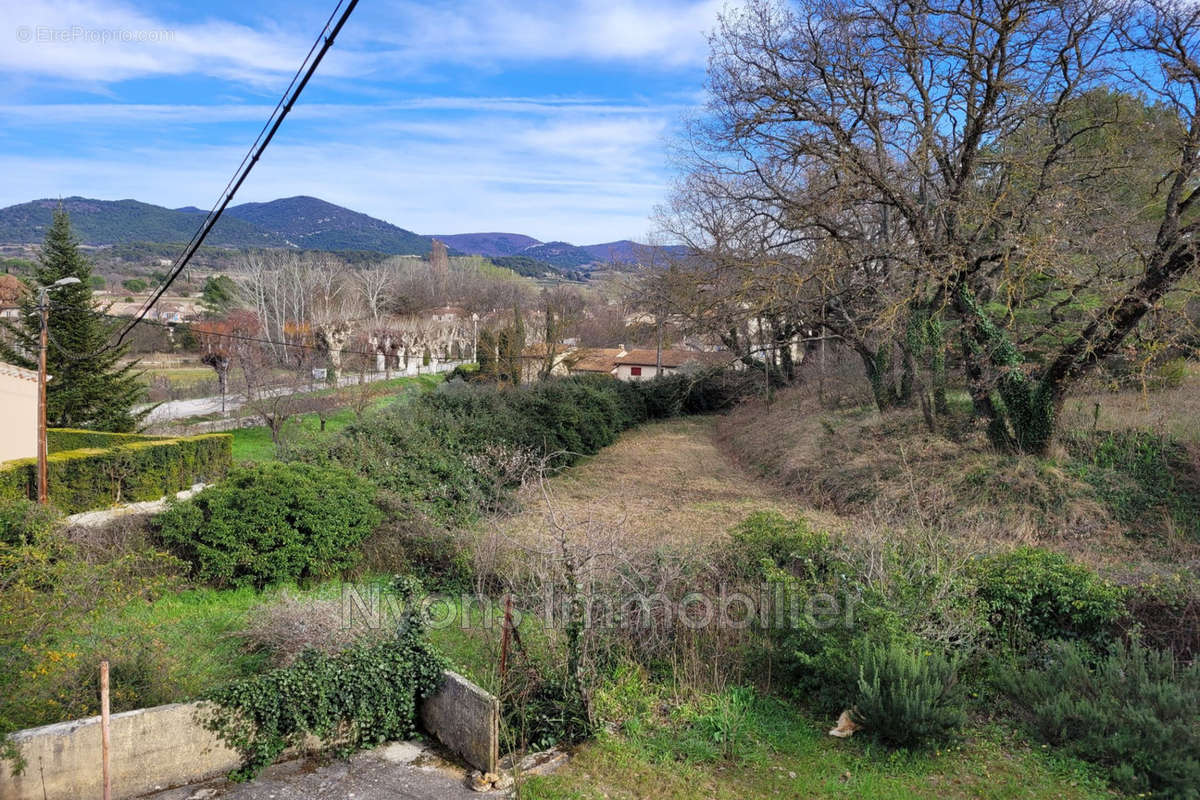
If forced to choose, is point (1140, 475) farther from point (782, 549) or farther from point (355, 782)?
point (355, 782)

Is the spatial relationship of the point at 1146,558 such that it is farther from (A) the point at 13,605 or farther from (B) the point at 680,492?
(A) the point at 13,605

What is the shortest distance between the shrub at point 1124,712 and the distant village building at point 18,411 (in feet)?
68.6

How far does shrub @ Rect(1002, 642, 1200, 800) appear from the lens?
179 inches

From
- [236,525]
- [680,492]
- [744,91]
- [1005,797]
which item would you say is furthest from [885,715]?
[744,91]

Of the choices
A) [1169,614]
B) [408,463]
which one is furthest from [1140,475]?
[408,463]

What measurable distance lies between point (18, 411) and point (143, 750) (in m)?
17.4

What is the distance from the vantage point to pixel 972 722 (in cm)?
558

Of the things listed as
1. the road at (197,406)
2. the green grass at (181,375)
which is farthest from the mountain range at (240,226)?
the road at (197,406)

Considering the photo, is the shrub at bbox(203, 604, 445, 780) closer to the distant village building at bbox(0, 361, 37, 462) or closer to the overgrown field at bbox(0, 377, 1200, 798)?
the overgrown field at bbox(0, 377, 1200, 798)

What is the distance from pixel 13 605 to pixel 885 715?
645cm

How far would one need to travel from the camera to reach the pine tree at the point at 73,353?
70.9 ft

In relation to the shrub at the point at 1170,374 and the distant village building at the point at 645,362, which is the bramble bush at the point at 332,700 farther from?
the distant village building at the point at 645,362

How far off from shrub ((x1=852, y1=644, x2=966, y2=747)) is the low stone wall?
8.89ft

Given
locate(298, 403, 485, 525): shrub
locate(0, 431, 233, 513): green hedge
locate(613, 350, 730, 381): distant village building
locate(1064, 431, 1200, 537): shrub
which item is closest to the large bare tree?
locate(1064, 431, 1200, 537): shrub
